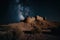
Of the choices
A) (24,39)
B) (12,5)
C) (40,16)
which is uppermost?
(12,5)

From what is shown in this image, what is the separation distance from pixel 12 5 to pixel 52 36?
704cm

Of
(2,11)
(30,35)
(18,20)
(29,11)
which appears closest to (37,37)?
(30,35)

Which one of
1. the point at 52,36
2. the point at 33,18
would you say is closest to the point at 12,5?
the point at 33,18

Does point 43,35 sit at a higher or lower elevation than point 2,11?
lower

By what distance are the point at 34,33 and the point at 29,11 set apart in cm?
450

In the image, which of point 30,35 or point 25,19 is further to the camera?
point 25,19

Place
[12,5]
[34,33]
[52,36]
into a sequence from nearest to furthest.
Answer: [52,36], [34,33], [12,5]

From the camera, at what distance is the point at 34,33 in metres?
10.8

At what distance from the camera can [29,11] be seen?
1505 cm

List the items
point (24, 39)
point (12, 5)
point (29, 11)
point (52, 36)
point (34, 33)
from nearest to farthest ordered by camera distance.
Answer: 1. point (24, 39)
2. point (52, 36)
3. point (34, 33)
4. point (29, 11)
5. point (12, 5)

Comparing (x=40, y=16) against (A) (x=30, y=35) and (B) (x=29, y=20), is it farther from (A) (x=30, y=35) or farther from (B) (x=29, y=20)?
(A) (x=30, y=35)

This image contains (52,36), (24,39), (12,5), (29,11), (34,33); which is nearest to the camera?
(24,39)

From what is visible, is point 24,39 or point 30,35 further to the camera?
point 30,35

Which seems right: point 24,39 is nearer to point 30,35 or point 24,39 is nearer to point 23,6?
point 30,35
